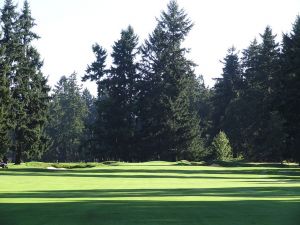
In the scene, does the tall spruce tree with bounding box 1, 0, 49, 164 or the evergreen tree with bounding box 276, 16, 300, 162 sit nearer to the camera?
the evergreen tree with bounding box 276, 16, 300, 162

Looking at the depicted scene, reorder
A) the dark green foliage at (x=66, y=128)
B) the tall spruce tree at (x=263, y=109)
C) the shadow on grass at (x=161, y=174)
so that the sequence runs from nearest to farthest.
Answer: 1. the shadow on grass at (x=161, y=174)
2. the tall spruce tree at (x=263, y=109)
3. the dark green foliage at (x=66, y=128)

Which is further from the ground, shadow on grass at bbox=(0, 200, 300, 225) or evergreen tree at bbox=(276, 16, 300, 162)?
evergreen tree at bbox=(276, 16, 300, 162)

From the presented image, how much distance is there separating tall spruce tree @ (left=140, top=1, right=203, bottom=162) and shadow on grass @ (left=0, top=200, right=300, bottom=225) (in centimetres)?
7677

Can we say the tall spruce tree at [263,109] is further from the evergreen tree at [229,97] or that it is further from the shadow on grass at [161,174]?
the shadow on grass at [161,174]

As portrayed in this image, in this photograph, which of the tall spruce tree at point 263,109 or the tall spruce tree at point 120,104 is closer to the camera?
the tall spruce tree at point 263,109

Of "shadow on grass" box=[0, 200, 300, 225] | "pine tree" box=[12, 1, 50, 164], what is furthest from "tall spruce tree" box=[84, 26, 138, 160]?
"shadow on grass" box=[0, 200, 300, 225]

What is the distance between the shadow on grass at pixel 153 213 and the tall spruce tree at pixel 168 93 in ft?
252

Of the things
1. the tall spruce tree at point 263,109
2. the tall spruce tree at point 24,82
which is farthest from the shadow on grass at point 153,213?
the tall spruce tree at point 263,109

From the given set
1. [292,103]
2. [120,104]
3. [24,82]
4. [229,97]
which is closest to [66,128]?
[120,104]

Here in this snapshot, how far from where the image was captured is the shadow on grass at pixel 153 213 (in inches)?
464

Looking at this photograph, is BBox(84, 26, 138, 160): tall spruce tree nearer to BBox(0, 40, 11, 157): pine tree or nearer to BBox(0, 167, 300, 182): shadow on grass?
BBox(0, 40, 11, 157): pine tree

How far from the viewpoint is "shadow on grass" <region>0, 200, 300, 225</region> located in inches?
464

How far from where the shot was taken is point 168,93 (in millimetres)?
95125

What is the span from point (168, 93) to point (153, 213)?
3244 inches
